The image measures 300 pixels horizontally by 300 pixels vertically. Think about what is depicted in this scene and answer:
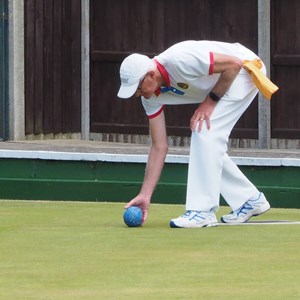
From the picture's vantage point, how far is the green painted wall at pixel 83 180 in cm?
1209

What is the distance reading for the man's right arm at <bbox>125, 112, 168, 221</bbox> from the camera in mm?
9555

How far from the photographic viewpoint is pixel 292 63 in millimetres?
15320

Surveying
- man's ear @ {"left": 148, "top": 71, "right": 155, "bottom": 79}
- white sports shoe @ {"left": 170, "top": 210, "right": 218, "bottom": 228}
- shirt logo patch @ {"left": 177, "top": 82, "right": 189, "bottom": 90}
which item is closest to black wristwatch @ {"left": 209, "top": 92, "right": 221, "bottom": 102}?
shirt logo patch @ {"left": 177, "top": 82, "right": 189, "bottom": 90}

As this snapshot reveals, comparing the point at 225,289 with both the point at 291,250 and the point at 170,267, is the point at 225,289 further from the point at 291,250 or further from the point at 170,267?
the point at 291,250

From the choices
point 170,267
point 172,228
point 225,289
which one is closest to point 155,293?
point 225,289

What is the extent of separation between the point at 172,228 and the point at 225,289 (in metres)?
2.53

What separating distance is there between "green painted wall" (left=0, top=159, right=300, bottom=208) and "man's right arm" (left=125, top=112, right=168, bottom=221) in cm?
234

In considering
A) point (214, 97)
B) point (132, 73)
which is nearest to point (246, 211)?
point (214, 97)

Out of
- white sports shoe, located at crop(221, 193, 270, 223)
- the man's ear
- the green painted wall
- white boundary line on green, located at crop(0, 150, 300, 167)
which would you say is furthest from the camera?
the green painted wall

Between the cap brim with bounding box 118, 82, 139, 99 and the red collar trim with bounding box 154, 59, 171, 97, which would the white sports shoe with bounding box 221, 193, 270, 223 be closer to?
the red collar trim with bounding box 154, 59, 171, 97

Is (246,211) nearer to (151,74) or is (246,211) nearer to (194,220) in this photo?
(194,220)

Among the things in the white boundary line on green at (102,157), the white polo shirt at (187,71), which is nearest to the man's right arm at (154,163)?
the white polo shirt at (187,71)

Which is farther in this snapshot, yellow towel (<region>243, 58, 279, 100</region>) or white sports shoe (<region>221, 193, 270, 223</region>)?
white sports shoe (<region>221, 193, 270, 223</region>)

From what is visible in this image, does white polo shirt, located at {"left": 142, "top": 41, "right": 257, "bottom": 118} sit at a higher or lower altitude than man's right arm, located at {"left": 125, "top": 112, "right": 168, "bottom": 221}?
higher
